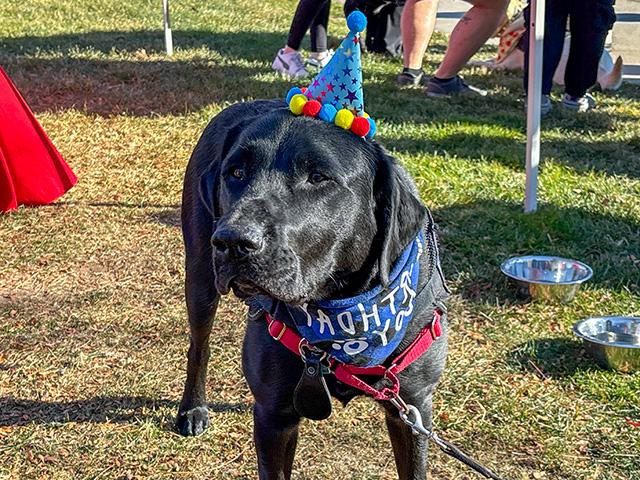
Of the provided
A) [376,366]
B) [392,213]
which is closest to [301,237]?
[392,213]

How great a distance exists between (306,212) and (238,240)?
287 mm

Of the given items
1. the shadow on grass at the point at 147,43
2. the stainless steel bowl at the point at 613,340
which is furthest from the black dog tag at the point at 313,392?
the shadow on grass at the point at 147,43

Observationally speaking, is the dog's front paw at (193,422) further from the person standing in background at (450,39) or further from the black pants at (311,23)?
the black pants at (311,23)

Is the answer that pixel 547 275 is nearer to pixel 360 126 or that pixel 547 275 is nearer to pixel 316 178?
pixel 360 126

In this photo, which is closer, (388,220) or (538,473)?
(388,220)

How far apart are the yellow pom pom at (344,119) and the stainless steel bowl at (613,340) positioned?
6.12ft

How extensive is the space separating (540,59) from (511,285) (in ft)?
5.19

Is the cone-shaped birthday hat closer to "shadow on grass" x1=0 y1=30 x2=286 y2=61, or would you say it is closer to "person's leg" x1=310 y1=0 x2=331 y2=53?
"person's leg" x1=310 y1=0 x2=331 y2=53

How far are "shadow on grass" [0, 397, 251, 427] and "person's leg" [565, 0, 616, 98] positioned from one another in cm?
484

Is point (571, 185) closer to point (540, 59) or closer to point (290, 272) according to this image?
point (540, 59)

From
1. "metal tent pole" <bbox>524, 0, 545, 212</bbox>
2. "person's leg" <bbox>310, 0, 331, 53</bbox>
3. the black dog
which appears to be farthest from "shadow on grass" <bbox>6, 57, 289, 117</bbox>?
the black dog

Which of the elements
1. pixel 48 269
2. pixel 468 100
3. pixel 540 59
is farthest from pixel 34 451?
pixel 468 100

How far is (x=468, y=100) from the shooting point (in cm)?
820

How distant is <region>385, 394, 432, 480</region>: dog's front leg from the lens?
9.35 ft
